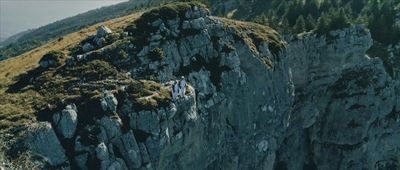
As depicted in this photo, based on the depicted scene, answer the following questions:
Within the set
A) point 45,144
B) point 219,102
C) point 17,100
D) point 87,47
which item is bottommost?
point 219,102

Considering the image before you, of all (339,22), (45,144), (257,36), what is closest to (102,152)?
(45,144)

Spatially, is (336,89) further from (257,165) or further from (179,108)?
(179,108)

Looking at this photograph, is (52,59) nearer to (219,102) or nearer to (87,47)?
(87,47)

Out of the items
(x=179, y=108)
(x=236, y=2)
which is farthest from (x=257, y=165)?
(x=236, y=2)

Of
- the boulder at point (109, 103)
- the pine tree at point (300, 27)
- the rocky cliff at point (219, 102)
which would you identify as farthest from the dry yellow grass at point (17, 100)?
the pine tree at point (300, 27)

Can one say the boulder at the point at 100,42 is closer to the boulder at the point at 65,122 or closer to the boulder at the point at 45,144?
the boulder at the point at 65,122

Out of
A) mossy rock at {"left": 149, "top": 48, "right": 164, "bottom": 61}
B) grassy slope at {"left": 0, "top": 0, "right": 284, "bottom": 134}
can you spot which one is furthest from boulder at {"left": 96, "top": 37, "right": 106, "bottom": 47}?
mossy rock at {"left": 149, "top": 48, "right": 164, "bottom": 61}
